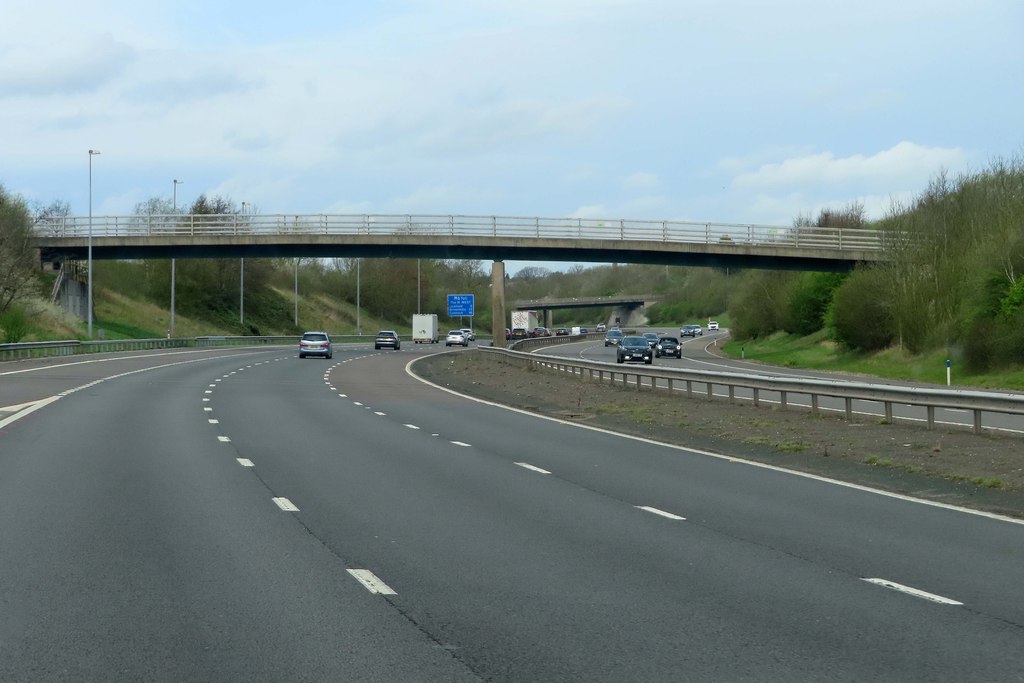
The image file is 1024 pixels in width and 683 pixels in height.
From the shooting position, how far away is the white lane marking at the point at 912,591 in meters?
8.59

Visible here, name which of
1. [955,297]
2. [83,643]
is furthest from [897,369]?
[83,643]

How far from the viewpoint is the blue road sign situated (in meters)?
132

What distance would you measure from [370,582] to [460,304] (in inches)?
4860

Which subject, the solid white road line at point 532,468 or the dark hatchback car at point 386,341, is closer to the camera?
the solid white road line at point 532,468

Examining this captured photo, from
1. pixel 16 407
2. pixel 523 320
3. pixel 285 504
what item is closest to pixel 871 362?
pixel 16 407

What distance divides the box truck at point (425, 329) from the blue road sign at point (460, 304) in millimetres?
10754

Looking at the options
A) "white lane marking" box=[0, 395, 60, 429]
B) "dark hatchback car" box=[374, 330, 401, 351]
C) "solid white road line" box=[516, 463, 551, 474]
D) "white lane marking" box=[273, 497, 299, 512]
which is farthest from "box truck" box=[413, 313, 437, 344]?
"white lane marking" box=[273, 497, 299, 512]

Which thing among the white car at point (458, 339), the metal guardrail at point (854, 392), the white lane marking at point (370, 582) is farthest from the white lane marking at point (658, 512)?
the white car at point (458, 339)

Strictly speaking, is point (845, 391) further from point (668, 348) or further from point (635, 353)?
point (668, 348)

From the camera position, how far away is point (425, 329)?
120438 mm

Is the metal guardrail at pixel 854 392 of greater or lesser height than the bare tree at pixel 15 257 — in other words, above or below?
below

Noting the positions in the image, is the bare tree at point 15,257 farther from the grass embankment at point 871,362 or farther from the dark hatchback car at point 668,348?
the grass embankment at point 871,362

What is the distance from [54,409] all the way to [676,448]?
1456 cm

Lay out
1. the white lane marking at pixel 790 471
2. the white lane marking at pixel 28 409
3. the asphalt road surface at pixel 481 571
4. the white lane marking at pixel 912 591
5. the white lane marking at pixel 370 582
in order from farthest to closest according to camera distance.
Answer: the white lane marking at pixel 28 409 < the white lane marking at pixel 790 471 < the white lane marking at pixel 370 582 < the white lane marking at pixel 912 591 < the asphalt road surface at pixel 481 571
